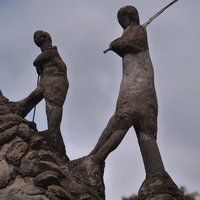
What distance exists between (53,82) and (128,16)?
161cm

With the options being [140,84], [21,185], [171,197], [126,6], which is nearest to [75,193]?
[21,185]

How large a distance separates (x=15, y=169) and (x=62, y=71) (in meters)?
2.39

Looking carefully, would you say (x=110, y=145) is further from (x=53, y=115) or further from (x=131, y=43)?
(x=131, y=43)

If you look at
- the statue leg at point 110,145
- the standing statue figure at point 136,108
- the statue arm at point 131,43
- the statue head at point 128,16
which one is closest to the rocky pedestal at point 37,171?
the statue leg at point 110,145

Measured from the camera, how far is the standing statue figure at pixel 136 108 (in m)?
7.61

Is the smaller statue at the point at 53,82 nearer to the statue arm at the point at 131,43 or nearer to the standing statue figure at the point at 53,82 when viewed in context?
the standing statue figure at the point at 53,82

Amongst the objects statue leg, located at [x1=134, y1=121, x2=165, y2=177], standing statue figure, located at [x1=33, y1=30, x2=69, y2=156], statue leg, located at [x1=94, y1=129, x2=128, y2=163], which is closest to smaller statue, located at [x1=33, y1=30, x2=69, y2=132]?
standing statue figure, located at [x1=33, y1=30, x2=69, y2=156]

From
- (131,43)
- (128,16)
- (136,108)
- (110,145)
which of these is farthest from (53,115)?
(128,16)

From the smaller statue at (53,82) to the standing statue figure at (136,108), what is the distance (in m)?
1.20

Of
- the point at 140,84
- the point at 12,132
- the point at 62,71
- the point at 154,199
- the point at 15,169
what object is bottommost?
the point at 154,199

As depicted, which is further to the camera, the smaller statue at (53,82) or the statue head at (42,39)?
the statue head at (42,39)

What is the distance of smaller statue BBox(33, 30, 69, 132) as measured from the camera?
8.68m

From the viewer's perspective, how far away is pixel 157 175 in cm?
731

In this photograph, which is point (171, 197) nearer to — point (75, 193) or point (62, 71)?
point (75, 193)
